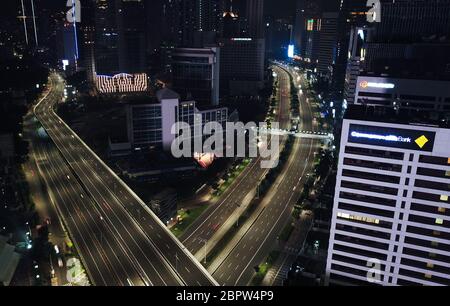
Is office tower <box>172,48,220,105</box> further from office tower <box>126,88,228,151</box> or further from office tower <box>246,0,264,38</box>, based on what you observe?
office tower <box>246,0,264,38</box>

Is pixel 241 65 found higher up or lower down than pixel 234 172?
higher up

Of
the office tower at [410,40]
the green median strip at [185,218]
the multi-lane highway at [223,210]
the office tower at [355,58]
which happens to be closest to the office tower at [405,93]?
the office tower at [410,40]

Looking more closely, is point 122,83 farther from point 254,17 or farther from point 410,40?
point 410,40

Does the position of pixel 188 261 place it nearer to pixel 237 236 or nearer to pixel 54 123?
pixel 237 236

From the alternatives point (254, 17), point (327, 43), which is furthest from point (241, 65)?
point (327, 43)

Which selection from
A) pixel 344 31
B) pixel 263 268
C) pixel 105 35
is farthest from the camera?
pixel 344 31

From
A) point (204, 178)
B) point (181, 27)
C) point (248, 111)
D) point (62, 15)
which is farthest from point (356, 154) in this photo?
point (62, 15)
